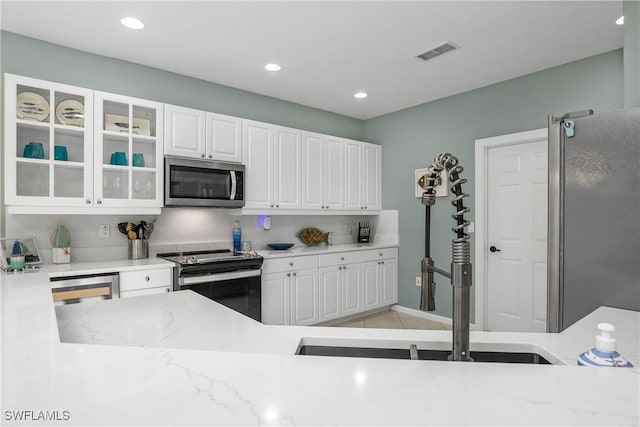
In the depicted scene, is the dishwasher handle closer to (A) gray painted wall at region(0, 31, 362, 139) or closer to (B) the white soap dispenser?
(A) gray painted wall at region(0, 31, 362, 139)

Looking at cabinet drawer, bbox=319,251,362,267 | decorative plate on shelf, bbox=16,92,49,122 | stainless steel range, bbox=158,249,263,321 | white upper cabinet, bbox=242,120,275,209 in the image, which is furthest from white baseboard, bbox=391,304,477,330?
decorative plate on shelf, bbox=16,92,49,122

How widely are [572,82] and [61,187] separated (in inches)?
174

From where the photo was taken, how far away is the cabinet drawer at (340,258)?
4.05 meters

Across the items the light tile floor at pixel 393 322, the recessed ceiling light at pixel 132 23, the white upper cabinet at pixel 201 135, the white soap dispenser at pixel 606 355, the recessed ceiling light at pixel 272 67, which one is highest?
the recessed ceiling light at pixel 272 67

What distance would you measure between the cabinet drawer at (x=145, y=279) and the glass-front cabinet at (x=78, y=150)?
56 cm

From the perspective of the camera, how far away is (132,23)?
2.63m

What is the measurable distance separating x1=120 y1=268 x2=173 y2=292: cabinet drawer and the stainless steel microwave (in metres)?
0.62

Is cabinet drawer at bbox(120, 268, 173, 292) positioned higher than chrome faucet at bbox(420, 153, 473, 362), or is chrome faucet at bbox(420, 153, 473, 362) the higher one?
chrome faucet at bbox(420, 153, 473, 362)

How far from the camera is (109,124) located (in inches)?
117

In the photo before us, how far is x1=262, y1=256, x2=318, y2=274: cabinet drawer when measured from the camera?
3607 mm
